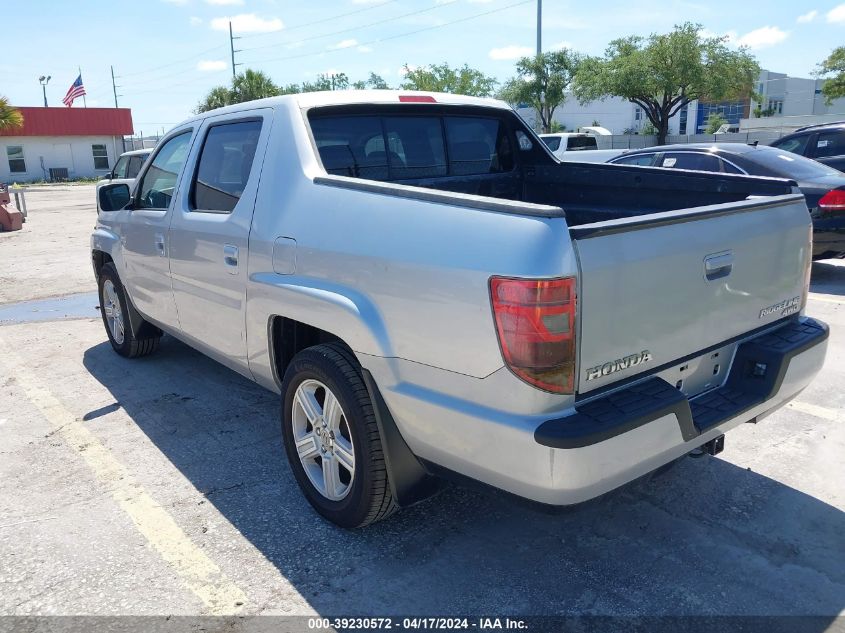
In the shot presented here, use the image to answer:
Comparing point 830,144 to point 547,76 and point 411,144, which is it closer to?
point 411,144

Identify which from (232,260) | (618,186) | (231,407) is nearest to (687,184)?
(618,186)

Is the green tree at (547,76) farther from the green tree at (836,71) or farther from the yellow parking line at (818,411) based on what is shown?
the yellow parking line at (818,411)

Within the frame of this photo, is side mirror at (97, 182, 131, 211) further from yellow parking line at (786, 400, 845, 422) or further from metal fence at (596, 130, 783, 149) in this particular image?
metal fence at (596, 130, 783, 149)

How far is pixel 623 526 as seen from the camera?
126 inches

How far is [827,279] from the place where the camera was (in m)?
8.41

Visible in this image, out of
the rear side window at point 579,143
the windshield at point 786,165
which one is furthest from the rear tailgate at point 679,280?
the rear side window at point 579,143

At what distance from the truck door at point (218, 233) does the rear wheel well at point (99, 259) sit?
1.91m

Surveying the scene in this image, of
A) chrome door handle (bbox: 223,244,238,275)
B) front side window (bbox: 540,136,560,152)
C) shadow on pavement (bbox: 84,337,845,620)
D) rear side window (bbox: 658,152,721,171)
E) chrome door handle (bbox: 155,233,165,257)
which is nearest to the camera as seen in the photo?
shadow on pavement (bbox: 84,337,845,620)

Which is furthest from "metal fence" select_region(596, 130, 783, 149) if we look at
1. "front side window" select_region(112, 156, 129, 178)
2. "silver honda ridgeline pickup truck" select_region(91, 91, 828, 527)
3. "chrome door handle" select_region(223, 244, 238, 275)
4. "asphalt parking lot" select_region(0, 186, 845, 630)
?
"chrome door handle" select_region(223, 244, 238, 275)

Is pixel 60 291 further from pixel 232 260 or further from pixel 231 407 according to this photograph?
pixel 232 260

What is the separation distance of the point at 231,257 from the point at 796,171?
724 centimetres

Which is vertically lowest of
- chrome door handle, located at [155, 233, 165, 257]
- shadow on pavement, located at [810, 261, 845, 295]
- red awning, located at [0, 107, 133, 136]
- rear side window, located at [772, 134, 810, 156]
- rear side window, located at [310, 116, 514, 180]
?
shadow on pavement, located at [810, 261, 845, 295]

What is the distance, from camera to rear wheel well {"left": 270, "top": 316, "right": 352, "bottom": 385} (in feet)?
11.3

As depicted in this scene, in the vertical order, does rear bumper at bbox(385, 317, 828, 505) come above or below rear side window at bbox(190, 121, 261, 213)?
below
